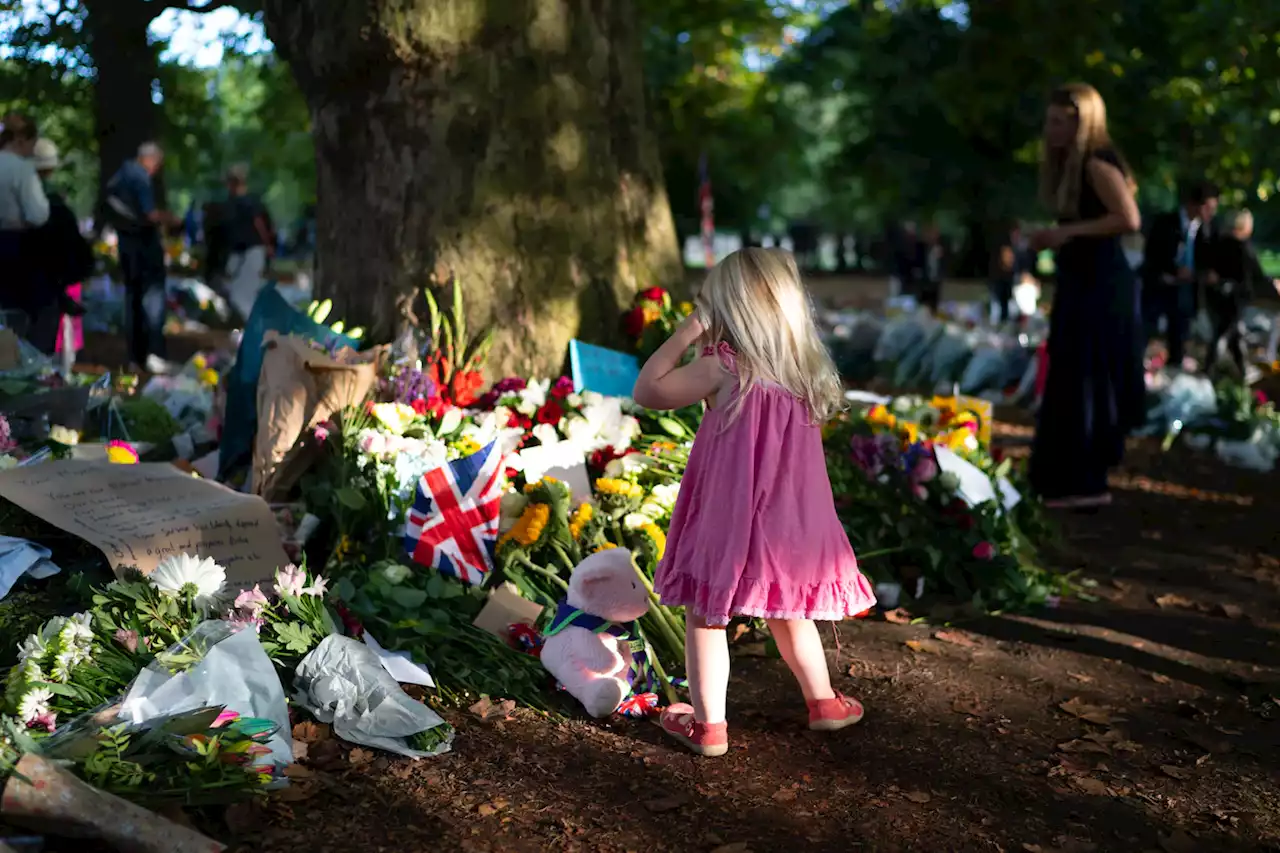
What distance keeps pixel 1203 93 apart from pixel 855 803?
12.1 m

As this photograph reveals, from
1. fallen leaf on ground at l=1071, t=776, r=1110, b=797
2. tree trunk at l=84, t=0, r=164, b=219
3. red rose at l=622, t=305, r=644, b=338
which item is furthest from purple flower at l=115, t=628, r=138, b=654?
tree trunk at l=84, t=0, r=164, b=219

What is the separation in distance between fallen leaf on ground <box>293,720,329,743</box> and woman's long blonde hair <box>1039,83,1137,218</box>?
4.08m

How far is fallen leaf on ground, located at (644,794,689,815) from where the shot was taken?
300cm

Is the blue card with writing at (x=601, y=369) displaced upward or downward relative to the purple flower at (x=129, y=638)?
upward

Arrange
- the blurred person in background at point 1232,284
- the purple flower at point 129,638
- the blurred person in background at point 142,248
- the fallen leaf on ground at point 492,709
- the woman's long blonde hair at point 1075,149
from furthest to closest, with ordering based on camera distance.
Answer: the blurred person in background at point 1232,284 < the blurred person in background at point 142,248 < the woman's long blonde hair at point 1075,149 < the fallen leaf on ground at point 492,709 < the purple flower at point 129,638

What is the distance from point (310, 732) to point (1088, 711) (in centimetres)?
215

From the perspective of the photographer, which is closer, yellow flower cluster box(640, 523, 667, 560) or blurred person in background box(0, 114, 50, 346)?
yellow flower cluster box(640, 523, 667, 560)

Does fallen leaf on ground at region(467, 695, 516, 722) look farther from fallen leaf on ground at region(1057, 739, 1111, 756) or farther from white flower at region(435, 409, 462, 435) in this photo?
fallen leaf on ground at region(1057, 739, 1111, 756)

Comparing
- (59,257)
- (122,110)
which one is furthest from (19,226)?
(122,110)

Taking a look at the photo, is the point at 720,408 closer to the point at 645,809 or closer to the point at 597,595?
the point at 597,595

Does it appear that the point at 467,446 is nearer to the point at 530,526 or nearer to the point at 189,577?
the point at 530,526

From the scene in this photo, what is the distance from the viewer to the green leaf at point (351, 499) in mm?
4148

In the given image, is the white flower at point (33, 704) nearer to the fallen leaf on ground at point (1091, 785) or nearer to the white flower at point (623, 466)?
the white flower at point (623, 466)

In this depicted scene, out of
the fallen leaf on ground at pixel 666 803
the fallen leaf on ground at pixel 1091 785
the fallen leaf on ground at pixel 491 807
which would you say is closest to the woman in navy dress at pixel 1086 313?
the fallen leaf on ground at pixel 1091 785
